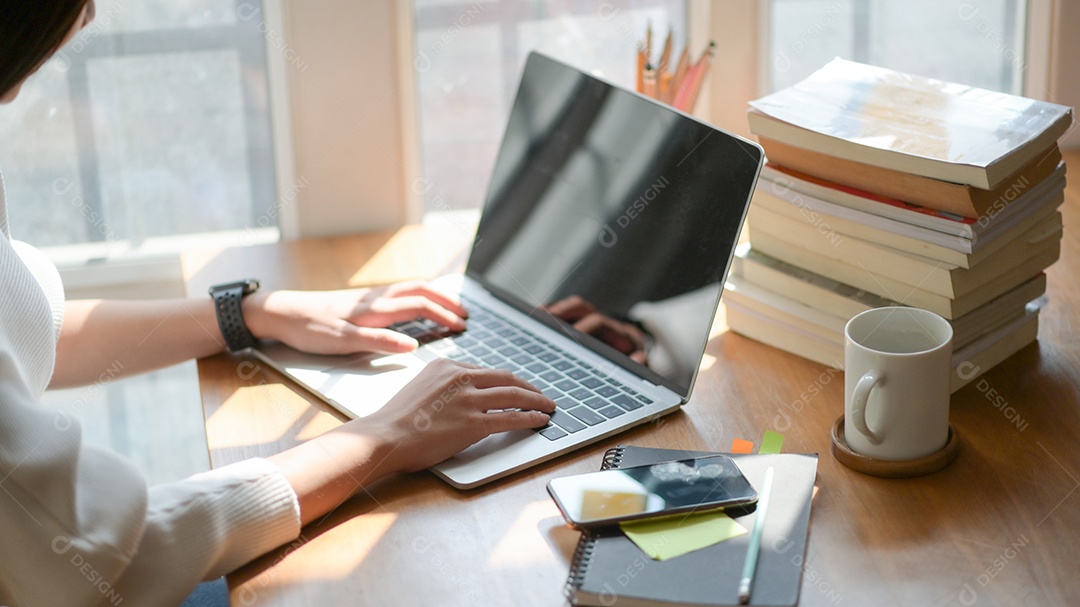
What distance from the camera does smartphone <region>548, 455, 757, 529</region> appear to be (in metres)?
0.88


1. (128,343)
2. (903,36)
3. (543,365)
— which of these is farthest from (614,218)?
(903,36)

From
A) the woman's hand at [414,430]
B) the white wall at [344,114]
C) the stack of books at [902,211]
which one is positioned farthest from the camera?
the white wall at [344,114]

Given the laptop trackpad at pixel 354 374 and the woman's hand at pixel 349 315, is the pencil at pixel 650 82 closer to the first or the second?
the woman's hand at pixel 349 315

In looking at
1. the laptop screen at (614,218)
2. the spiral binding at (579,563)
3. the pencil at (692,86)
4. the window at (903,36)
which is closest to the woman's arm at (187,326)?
the laptop screen at (614,218)

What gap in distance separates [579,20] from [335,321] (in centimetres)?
77

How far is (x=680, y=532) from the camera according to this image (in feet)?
2.81

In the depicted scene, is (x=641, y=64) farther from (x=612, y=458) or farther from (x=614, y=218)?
(x=612, y=458)

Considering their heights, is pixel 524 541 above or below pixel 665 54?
below

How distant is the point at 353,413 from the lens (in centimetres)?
108

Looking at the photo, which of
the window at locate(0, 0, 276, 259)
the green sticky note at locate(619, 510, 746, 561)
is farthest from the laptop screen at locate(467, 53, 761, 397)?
the window at locate(0, 0, 276, 259)

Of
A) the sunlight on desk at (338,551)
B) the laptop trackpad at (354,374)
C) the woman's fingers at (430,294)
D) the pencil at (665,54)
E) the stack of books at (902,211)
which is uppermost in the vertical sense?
the pencil at (665,54)

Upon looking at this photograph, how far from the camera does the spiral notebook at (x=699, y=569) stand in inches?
31.0

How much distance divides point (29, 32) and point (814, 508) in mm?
754

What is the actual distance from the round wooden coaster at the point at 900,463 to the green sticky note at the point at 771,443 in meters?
0.06
